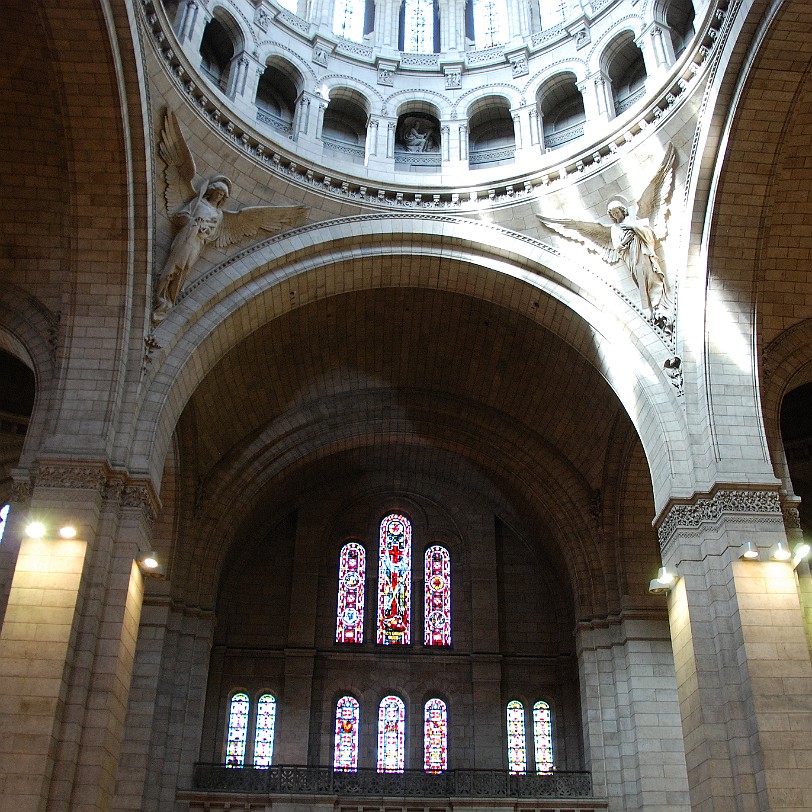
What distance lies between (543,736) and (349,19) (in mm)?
16385

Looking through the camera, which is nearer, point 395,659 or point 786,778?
point 786,778

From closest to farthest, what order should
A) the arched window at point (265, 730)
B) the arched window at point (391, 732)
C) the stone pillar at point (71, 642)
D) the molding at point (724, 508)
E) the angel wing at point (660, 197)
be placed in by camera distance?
the stone pillar at point (71, 642), the molding at point (724, 508), the angel wing at point (660, 197), the arched window at point (265, 730), the arched window at point (391, 732)

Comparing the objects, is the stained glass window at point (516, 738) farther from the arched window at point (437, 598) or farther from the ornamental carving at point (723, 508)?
the ornamental carving at point (723, 508)

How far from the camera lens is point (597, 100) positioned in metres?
17.8

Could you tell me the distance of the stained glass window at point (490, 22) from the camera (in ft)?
67.9

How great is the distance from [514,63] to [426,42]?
8.24 ft

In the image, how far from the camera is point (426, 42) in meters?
21.0

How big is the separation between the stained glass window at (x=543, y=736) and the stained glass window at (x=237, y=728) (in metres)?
6.24

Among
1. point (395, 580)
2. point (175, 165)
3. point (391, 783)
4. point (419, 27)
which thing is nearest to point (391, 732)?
point (391, 783)

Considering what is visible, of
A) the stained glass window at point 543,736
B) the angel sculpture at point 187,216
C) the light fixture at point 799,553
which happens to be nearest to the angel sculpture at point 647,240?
the light fixture at point 799,553

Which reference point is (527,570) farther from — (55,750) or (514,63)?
(55,750)

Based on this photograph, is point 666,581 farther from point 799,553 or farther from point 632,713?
point 632,713

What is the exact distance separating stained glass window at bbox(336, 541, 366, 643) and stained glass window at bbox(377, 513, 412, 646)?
17.3 inches

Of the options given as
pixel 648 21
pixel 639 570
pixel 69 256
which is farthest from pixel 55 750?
pixel 648 21
